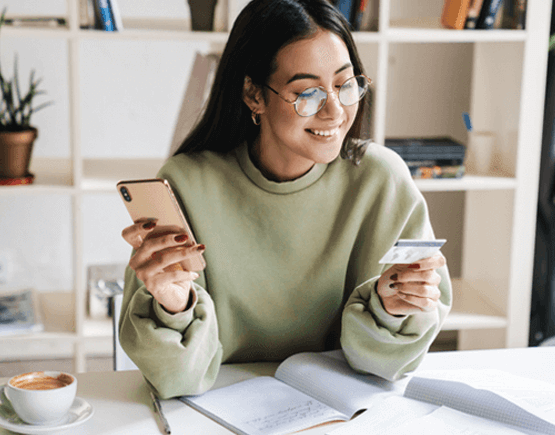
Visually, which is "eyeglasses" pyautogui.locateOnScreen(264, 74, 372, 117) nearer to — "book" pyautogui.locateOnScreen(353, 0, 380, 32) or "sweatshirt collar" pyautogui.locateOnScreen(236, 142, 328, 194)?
"sweatshirt collar" pyautogui.locateOnScreen(236, 142, 328, 194)

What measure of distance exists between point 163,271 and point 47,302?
163 centimetres

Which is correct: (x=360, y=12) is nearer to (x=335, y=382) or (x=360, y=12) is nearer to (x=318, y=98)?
(x=318, y=98)

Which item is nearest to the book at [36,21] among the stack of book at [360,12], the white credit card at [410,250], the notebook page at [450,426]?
the stack of book at [360,12]

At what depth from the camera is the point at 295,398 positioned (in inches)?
42.8

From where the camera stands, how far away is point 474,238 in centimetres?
263

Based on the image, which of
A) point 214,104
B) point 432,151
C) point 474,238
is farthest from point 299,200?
point 474,238

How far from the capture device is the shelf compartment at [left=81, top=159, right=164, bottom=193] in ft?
7.16

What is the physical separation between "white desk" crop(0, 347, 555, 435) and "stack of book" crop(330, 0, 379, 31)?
1.22 m

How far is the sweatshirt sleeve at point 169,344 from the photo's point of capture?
42.4 inches

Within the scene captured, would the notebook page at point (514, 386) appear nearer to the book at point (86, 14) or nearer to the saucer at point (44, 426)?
the saucer at point (44, 426)

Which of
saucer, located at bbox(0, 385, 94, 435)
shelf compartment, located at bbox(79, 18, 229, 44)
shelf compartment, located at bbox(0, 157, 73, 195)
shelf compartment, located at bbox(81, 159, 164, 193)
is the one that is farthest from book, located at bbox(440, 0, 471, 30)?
saucer, located at bbox(0, 385, 94, 435)

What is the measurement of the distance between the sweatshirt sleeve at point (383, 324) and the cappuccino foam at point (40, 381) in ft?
1.57

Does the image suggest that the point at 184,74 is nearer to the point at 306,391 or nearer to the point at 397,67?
the point at 397,67

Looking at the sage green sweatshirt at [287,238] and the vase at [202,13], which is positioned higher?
the vase at [202,13]
